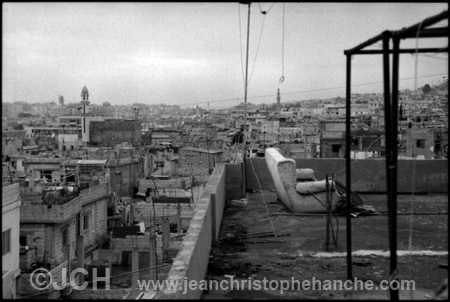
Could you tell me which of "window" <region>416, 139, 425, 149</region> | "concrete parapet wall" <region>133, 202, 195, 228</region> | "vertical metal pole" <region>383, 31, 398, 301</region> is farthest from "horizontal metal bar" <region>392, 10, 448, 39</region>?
"window" <region>416, 139, 425, 149</region>

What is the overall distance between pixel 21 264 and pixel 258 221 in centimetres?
1468

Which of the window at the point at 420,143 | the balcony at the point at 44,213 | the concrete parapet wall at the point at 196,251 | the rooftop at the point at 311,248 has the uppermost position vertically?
the window at the point at 420,143

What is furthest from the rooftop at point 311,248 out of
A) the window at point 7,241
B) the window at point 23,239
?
the window at point 23,239

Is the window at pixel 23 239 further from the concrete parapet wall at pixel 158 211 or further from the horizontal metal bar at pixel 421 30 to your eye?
the horizontal metal bar at pixel 421 30

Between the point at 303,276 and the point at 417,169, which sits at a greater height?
the point at 417,169

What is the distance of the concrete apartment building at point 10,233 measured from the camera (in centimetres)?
1501

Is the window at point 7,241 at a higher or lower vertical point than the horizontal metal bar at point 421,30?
lower

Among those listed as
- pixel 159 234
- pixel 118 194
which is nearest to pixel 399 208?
pixel 159 234

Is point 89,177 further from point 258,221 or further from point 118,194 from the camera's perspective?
point 258,221

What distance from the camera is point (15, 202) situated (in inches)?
617

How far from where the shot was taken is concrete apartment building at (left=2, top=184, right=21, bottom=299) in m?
15.0

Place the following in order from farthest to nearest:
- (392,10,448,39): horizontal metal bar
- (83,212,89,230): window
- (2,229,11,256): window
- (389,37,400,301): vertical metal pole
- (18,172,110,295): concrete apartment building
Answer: (83,212,89,230): window < (18,172,110,295): concrete apartment building < (2,229,11,256): window < (389,37,400,301): vertical metal pole < (392,10,448,39): horizontal metal bar

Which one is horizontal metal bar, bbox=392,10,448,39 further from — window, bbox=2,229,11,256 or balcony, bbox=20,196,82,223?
balcony, bbox=20,196,82,223

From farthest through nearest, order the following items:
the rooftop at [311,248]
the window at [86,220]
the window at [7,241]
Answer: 1. the window at [86,220]
2. the window at [7,241]
3. the rooftop at [311,248]
